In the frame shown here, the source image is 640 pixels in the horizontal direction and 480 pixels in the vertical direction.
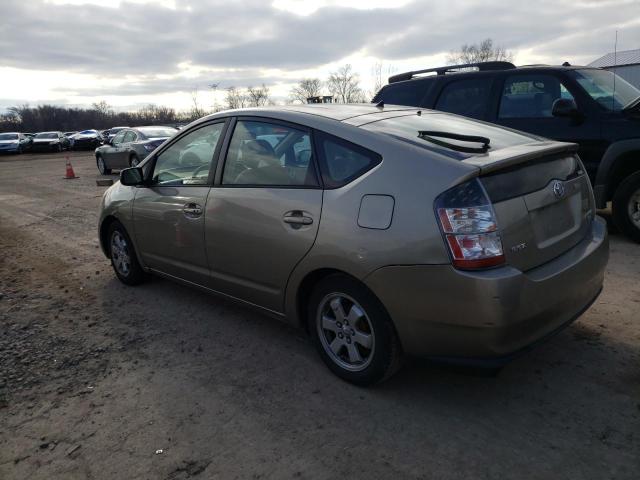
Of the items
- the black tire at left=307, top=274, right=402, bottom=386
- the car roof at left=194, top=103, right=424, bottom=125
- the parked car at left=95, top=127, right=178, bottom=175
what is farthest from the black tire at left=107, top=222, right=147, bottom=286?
the parked car at left=95, top=127, right=178, bottom=175

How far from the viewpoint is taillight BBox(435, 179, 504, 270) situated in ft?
8.28

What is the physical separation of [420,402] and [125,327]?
2554mm

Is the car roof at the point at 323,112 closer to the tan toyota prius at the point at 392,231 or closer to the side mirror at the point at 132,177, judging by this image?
the tan toyota prius at the point at 392,231

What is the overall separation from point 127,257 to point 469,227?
3743 mm

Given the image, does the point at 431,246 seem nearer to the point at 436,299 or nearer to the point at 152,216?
the point at 436,299

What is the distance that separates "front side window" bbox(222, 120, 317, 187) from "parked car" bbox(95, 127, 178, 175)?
12.5 metres

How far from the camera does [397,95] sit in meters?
7.50

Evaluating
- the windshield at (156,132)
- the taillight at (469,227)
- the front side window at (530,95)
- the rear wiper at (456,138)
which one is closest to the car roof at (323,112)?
the rear wiper at (456,138)

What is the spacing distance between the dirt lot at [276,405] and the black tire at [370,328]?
0.11m

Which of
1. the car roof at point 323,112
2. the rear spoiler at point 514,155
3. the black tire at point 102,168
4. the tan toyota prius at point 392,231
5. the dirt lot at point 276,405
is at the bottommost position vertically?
the dirt lot at point 276,405

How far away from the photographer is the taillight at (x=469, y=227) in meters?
2.52

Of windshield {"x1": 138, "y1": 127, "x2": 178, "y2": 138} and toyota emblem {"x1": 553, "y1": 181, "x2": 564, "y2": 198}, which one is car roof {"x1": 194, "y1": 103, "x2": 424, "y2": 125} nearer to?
toyota emblem {"x1": 553, "y1": 181, "x2": 564, "y2": 198}

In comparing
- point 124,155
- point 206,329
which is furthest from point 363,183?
point 124,155

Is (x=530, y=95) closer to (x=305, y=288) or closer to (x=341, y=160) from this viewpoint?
(x=341, y=160)
